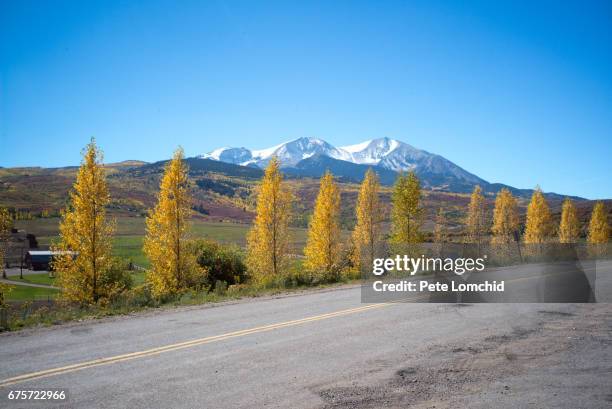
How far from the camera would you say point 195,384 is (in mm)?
6848

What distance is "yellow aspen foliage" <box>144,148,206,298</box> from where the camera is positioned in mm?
27453

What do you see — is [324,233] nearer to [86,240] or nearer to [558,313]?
[86,240]

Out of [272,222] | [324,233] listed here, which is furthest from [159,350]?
[324,233]

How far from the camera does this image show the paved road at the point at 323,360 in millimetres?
6430

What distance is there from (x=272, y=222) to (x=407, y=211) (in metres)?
13.3

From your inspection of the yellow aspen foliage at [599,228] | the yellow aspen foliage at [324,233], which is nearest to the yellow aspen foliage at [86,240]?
the yellow aspen foliage at [324,233]

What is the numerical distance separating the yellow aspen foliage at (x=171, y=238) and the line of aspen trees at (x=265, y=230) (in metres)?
0.07

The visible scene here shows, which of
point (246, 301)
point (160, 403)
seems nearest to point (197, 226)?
point (246, 301)

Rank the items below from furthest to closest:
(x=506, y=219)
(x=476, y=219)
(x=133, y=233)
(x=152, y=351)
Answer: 1. (x=133, y=233)
2. (x=476, y=219)
3. (x=506, y=219)
4. (x=152, y=351)

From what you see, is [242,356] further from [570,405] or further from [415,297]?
[415,297]

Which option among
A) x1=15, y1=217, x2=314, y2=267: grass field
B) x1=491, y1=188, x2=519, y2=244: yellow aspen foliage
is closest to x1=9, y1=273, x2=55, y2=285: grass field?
x1=15, y1=217, x2=314, y2=267: grass field

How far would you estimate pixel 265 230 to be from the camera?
3725 cm

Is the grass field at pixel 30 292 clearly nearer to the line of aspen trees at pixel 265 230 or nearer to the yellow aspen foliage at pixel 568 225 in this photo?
the line of aspen trees at pixel 265 230

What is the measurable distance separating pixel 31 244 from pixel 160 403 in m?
135
